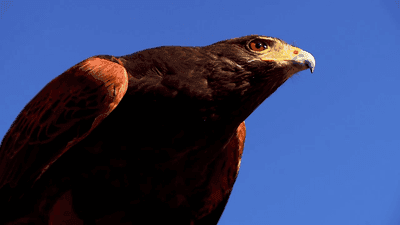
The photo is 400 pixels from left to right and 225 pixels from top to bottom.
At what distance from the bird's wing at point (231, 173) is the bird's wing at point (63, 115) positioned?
6.30 ft

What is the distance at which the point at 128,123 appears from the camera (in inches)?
137

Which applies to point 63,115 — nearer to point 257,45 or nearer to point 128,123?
point 128,123

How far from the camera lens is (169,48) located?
370 centimetres

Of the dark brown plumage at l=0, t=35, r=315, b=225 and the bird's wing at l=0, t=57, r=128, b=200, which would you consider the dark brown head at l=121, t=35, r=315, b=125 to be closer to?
the dark brown plumage at l=0, t=35, r=315, b=225

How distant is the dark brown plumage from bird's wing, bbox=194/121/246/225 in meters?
0.96

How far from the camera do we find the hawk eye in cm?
366

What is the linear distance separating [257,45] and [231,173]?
1.92 m

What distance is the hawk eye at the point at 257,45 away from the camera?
3.66 metres

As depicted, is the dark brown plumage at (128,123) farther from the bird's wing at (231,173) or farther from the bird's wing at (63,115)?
the bird's wing at (231,173)

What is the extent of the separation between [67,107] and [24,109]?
2.83 feet

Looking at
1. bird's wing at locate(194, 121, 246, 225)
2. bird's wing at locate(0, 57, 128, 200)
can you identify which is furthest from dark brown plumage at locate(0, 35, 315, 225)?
bird's wing at locate(194, 121, 246, 225)

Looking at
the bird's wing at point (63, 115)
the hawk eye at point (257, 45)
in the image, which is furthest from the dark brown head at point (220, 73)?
the bird's wing at point (63, 115)

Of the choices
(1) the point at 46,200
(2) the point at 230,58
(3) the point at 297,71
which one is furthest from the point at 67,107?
(3) the point at 297,71

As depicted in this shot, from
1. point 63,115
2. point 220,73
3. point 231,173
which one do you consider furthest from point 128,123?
point 231,173
